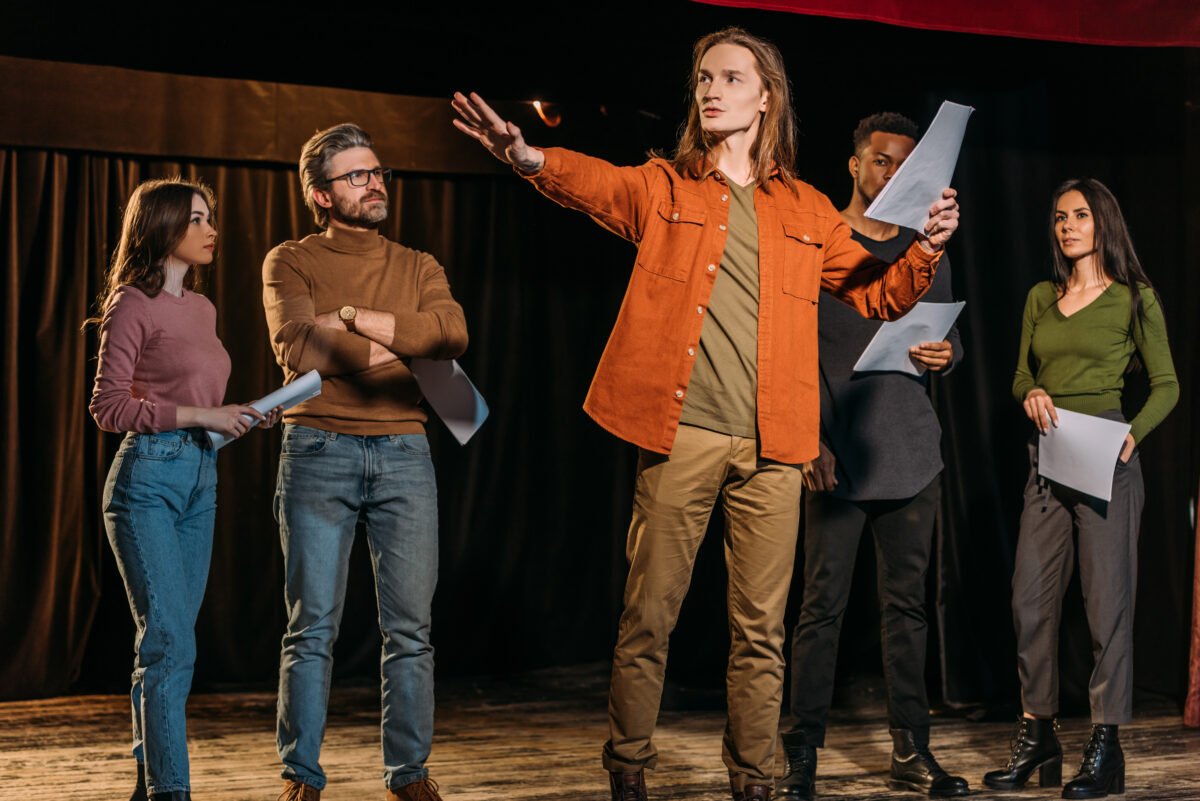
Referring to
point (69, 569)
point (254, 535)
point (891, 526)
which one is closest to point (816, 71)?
point (891, 526)

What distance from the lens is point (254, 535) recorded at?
4.72 meters

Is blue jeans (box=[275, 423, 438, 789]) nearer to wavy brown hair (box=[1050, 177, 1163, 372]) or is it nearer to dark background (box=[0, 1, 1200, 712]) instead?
dark background (box=[0, 1, 1200, 712])

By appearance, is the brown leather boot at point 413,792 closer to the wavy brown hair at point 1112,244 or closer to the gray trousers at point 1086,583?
the gray trousers at point 1086,583

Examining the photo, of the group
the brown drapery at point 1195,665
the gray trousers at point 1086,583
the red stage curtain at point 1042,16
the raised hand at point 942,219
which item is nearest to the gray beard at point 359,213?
the red stage curtain at point 1042,16

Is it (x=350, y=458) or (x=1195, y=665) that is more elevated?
(x=350, y=458)

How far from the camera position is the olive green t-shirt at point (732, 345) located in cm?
252

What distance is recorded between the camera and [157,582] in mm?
2537

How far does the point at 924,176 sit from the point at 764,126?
382 millimetres

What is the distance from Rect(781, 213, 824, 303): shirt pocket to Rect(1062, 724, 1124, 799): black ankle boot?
5.07 ft

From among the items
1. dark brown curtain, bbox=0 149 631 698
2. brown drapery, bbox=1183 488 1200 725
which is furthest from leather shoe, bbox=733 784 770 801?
dark brown curtain, bbox=0 149 631 698

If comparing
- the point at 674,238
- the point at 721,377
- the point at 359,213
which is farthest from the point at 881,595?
the point at 359,213

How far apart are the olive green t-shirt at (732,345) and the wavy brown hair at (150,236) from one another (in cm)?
122

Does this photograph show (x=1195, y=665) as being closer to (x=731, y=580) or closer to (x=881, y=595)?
(x=881, y=595)

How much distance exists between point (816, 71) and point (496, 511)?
2.27 metres
